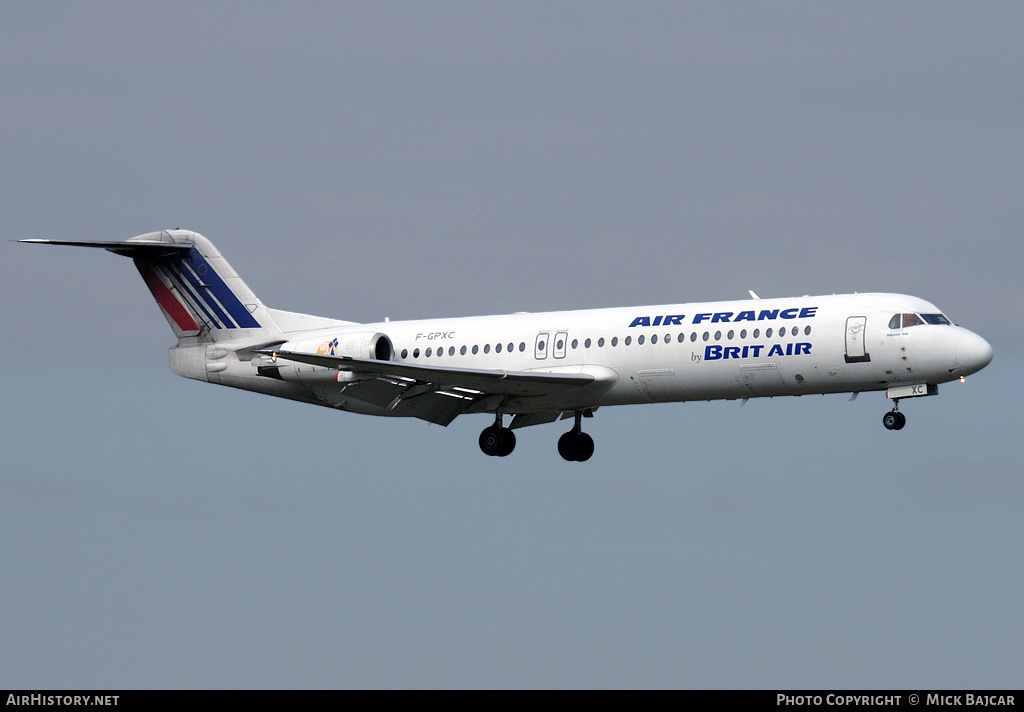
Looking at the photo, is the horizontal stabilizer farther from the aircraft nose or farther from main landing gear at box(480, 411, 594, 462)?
the aircraft nose

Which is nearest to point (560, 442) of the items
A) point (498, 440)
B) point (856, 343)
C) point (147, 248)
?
point (498, 440)

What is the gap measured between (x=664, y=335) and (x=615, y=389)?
185cm

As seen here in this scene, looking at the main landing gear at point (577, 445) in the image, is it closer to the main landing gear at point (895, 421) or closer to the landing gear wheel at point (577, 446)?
the landing gear wheel at point (577, 446)

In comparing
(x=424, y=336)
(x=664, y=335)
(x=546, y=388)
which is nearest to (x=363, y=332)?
(x=424, y=336)

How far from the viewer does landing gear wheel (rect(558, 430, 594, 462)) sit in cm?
4166

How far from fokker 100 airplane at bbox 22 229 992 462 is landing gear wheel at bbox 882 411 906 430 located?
23mm

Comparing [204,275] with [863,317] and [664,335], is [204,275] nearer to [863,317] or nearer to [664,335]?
[664,335]

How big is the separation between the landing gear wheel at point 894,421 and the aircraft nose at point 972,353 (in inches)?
69.9

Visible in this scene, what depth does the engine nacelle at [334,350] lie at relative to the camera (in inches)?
1560

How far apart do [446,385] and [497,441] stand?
83.3 inches

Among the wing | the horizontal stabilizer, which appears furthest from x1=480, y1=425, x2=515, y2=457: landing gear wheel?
the horizontal stabilizer

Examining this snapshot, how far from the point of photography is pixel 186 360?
43094 mm

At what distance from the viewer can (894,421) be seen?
117 feet

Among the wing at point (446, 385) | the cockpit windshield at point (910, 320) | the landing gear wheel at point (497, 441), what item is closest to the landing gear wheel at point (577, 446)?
the wing at point (446, 385)
